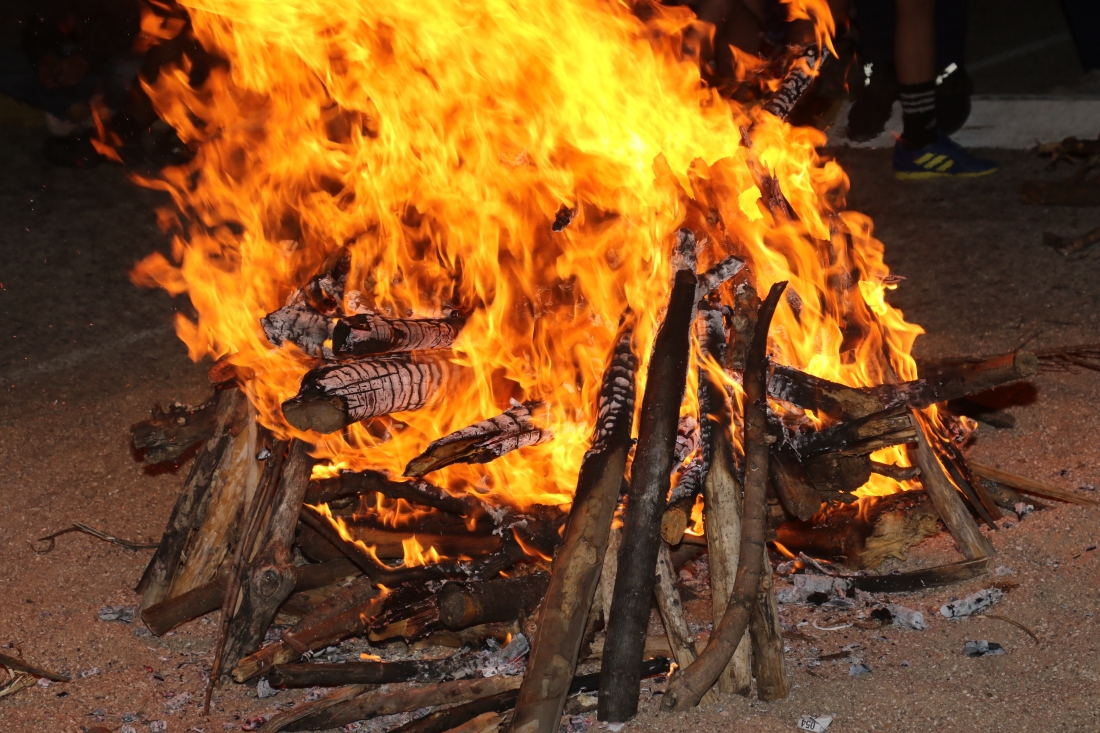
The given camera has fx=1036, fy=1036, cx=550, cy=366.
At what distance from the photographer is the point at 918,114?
7074 mm

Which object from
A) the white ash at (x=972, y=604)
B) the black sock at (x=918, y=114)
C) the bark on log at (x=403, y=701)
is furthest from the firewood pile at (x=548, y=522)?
the black sock at (x=918, y=114)

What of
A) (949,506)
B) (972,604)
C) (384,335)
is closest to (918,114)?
(949,506)

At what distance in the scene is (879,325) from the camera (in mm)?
3732

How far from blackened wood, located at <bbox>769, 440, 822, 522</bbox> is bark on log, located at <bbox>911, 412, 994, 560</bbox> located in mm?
445

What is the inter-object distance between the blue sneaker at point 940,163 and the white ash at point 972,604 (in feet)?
15.8

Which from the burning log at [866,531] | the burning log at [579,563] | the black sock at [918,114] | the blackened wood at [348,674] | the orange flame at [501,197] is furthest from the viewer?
the black sock at [918,114]

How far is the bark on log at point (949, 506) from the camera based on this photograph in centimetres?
A: 321

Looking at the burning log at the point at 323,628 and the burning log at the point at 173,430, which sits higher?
the burning log at the point at 173,430

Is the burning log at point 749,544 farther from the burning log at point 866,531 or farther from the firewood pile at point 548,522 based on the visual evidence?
the burning log at point 866,531

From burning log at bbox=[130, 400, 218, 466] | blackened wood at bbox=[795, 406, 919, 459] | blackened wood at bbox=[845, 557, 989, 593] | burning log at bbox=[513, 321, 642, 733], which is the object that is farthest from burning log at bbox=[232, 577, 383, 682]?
blackened wood at bbox=[845, 557, 989, 593]

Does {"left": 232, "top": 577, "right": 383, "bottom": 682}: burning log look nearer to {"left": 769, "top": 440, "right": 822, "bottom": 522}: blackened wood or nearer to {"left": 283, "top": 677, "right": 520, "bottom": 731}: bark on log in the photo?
{"left": 283, "top": 677, "right": 520, "bottom": 731}: bark on log

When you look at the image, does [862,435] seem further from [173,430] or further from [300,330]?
[173,430]

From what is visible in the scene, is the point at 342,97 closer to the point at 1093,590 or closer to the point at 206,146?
the point at 206,146

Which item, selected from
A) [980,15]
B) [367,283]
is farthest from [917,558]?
[980,15]
